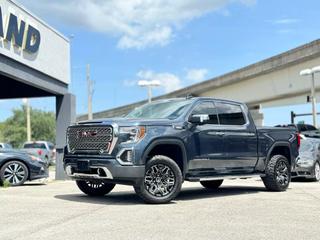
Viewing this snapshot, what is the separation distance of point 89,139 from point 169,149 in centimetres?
143

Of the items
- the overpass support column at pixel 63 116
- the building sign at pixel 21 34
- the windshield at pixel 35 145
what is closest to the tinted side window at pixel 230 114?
the building sign at pixel 21 34

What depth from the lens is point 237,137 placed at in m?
11.0

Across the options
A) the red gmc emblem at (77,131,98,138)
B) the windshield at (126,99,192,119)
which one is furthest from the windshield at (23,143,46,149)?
the red gmc emblem at (77,131,98,138)

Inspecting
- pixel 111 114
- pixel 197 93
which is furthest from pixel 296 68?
pixel 111 114

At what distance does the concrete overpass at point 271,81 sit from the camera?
3391 cm

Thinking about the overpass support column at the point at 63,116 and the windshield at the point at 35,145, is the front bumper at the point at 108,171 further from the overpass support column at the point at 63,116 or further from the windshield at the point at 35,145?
the windshield at the point at 35,145

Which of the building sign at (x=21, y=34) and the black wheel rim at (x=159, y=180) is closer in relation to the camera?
the black wheel rim at (x=159, y=180)

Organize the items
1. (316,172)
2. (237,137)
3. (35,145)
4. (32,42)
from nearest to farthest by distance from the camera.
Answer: (237,137)
(316,172)
(32,42)
(35,145)

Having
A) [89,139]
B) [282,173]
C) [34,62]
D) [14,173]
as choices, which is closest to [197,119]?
[89,139]

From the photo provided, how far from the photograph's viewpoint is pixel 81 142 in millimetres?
9750

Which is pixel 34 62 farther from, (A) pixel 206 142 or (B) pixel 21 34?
(A) pixel 206 142

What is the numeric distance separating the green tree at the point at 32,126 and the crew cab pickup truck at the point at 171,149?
74.2m

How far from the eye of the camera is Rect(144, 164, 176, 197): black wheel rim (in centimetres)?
934

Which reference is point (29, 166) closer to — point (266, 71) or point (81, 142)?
point (81, 142)
